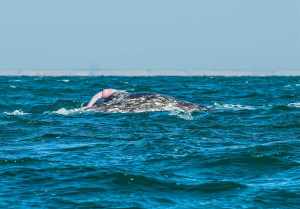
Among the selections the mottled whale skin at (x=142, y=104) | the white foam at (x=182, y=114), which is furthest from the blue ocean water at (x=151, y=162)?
the mottled whale skin at (x=142, y=104)

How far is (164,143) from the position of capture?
17719 millimetres

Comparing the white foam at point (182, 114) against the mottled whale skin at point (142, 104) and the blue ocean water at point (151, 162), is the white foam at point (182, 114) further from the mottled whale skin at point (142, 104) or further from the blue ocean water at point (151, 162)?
the mottled whale skin at point (142, 104)

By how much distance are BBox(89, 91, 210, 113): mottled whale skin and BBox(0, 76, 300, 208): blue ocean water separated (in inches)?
104

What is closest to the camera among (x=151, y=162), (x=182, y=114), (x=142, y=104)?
(x=151, y=162)

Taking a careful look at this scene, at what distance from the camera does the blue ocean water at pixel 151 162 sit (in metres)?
11.6

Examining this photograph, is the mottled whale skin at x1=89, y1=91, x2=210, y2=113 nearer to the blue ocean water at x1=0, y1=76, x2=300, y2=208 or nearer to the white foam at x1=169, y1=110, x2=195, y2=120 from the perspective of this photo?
the white foam at x1=169, y1=110, x2=195, y2=120

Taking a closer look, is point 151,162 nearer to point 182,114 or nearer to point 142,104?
point 182,114

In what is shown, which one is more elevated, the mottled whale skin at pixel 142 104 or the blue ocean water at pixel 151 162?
the mottled whale skin at pixel 142 104

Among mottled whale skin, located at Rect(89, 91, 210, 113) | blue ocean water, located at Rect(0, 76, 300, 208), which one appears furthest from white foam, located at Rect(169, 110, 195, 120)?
mottled whale skin, located at Rect(89, 91, 210, 113)

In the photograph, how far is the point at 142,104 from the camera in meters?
27.4

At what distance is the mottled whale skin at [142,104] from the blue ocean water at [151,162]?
2.65 metres

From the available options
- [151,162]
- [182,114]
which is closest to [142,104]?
[182,114]

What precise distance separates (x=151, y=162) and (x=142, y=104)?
41.4 feet

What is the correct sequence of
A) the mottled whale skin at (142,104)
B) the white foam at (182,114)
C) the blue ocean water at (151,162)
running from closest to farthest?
1. the blue ocean water at (151,162)
2. the white foam at (182,114)
3. the mottled whale skin at (142,104)
